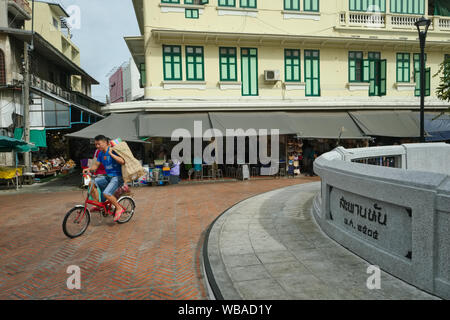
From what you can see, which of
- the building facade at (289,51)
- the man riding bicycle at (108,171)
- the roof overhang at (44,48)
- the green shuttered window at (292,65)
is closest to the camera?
the man riding bicycle at (108,171)

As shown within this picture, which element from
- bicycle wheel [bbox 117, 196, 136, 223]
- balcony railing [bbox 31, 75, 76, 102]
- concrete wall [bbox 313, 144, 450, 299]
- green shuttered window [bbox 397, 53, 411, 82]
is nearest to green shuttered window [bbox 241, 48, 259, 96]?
green shuttered window [bbox 397, 53, 411, 82]

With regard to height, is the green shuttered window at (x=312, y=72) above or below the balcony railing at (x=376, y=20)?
below

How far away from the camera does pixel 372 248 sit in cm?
417

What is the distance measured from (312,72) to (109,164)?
13518 mm

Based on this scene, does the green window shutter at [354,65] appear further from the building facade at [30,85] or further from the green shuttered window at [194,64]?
the building facade at [30,85]

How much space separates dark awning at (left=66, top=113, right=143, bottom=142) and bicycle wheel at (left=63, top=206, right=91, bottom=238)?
737 cm

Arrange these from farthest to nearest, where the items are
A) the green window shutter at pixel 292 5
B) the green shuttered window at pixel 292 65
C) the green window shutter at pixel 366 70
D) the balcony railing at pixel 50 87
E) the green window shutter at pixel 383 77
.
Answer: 1. the balcony railing at pixel 50 87
2. the green window shutter at pixel 366 70
3. the green window shutter at pixel 383 77
4. the green shuttered window at pixel 292 65
5. the green window shutter at pixel 292 5

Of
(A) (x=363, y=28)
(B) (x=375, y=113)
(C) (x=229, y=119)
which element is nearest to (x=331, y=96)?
(B) (x=375, y=113)

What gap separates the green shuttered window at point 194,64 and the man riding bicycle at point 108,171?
31.9 ft

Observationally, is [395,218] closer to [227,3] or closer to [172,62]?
[172,62]

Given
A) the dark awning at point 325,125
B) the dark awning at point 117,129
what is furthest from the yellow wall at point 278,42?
the dark awning at point 117,129

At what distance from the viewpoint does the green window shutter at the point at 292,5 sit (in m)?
16.1

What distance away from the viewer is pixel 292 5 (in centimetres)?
1619

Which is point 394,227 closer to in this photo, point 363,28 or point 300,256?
point 300,256
